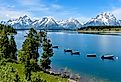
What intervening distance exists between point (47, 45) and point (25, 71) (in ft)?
112

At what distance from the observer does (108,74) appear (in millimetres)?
104250

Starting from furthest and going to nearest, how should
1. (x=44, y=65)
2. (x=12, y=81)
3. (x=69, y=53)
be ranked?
(x=69, y=53)
(x=44, y=65)
(x=12, y=81)

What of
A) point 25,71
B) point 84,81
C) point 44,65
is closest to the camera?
point 25,71

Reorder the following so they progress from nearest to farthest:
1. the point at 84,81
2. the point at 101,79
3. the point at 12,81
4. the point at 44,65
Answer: the point at 12,81, the point at 84,81, the point at 101,79, the point at 44,65

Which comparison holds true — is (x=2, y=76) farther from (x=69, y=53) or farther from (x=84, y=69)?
(x=69, y=53)

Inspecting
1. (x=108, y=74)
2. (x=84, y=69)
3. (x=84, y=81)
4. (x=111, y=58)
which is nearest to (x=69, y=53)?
(x=111, y=58)

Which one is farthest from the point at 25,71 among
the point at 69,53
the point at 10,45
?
the point at 69,53

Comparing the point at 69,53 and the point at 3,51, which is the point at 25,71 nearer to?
the point at 3,51

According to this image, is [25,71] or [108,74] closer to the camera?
[25,71]

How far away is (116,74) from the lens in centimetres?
10406

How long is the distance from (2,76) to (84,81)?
1955 inches

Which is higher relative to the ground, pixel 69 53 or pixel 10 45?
pixel 10 45

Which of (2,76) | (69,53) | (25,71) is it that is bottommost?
(69,53)

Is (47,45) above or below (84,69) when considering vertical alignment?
above
